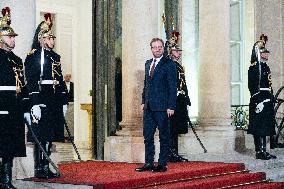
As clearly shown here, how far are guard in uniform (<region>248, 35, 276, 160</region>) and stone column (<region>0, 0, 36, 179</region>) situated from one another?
4.17 m

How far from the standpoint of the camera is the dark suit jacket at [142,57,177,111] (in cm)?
827

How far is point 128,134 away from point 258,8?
6.12 meters

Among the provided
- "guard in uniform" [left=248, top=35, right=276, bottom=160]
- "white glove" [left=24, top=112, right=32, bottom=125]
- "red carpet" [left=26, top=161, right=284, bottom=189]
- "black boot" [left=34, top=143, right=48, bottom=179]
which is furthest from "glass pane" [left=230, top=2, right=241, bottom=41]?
"white glove" [left=24, top=112, right=32, bottom=125]

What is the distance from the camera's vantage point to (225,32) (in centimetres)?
1229

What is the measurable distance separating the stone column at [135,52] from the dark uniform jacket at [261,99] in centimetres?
189

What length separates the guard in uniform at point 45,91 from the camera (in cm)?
758

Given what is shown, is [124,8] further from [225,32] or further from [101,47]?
[225,32]

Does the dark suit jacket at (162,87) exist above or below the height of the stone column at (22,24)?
below

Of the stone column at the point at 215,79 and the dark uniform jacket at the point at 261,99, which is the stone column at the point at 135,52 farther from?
the stone column at the point at 215,79

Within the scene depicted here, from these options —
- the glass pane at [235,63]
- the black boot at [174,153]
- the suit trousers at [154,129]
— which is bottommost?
the black boot at [174,153]

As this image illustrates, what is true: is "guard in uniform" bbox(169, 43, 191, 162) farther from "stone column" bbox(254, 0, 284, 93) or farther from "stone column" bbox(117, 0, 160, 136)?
"stone column" bbox(254, 0, 284, 93)

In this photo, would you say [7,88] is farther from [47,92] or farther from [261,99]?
[261,99]

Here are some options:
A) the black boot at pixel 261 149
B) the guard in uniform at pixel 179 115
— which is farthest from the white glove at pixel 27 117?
the black boot at pixel 261 149

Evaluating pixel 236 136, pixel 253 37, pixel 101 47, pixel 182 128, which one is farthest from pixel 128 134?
pixel 253 37
